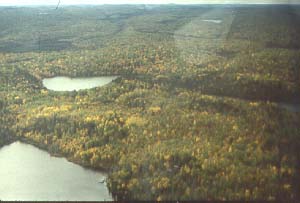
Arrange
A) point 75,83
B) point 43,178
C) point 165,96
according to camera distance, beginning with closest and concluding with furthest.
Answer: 1. point 43,178
2. point 165,96
3. point 75,83

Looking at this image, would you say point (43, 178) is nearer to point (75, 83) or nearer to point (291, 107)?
point (75, 83)

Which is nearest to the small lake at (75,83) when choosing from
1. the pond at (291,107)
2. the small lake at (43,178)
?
the small lake at (43,178)

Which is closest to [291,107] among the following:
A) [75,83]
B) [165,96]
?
[165,96]

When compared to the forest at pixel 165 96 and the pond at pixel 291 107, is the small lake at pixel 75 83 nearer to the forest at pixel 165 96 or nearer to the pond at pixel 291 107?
the forest at pixel 165 96

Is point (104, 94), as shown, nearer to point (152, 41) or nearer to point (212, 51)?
point (152, 41)

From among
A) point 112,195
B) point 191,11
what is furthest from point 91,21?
point 112,195

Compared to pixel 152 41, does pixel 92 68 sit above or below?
below

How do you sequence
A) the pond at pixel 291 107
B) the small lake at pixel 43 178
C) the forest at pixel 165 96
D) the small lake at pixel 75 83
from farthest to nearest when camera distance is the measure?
the small lake at pixel 75 83
the pond at pixel 291 107
the small lake at pixel 43 178
the forest at pixel 165 96
